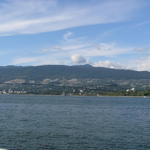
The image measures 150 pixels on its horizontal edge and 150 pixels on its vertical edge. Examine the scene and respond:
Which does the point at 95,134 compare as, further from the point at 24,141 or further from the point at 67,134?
the point at 24,141

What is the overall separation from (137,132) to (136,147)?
13.5m

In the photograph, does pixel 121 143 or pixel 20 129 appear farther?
pixel 20 129

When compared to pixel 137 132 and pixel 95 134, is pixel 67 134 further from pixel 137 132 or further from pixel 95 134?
pixel 137 132

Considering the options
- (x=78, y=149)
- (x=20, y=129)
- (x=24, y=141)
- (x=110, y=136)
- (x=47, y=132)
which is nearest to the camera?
(x=78, y=149)

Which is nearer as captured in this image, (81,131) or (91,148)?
(91,148)

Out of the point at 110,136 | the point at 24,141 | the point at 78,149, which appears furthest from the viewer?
the point at 110,136

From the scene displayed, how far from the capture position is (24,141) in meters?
51.6

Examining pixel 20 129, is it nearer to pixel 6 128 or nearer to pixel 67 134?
pixel 6 128

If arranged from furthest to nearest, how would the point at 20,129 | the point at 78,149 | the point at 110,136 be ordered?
the point at 20,129 < the point at 110,136 < the point at 78,149

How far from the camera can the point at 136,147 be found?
49.3 meters

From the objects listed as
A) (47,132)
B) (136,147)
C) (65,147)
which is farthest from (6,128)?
(136,147)

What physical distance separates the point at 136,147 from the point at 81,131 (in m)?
14.9

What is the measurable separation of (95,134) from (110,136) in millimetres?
2798

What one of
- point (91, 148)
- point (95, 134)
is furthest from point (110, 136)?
point (91, 148)
